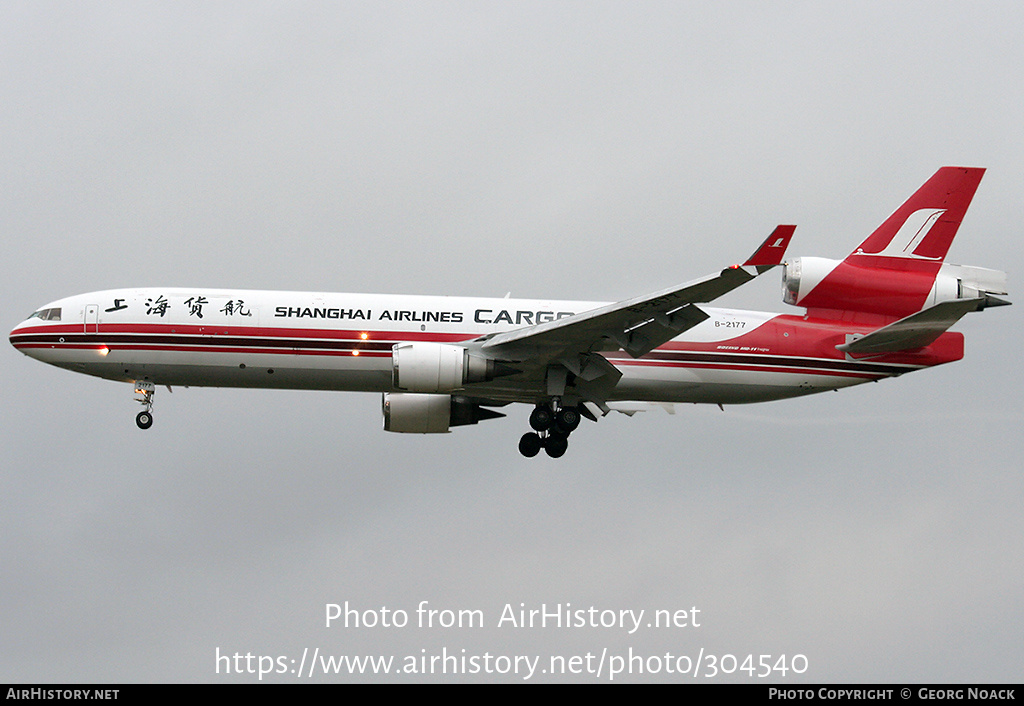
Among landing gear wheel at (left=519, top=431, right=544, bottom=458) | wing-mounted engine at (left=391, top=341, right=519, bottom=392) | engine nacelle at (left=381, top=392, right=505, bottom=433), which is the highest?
wing-mounted engine at (left=391, top=341, right=519, bottom=392)

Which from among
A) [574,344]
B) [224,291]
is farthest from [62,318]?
[574,344]

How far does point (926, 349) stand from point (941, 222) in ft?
12.7

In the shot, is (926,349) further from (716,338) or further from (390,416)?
(390,416)

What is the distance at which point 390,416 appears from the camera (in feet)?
116

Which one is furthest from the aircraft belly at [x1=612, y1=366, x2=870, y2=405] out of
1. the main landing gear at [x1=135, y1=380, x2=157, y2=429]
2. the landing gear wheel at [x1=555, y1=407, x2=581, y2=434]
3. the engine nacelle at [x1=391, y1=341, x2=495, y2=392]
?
the main landing gear at [x1=135, y1=380, x2=157, y2=429]

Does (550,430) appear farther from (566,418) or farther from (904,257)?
(904,257)

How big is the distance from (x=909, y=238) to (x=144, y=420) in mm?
21827

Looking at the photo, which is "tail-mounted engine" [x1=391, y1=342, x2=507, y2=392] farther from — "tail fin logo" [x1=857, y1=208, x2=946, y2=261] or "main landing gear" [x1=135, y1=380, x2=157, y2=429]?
"tail fin logo" [x1=857, y1=208, x2=946, y2=261]

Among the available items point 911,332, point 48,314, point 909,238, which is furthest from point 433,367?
point 909,238

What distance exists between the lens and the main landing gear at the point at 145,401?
111 feet

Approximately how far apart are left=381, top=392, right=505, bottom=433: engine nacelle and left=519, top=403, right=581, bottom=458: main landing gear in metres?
2.26

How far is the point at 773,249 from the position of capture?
26953 millimetres

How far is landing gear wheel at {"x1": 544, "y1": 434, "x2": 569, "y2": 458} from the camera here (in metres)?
34.5

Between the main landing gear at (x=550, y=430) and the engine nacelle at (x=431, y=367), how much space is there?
10.3ft
